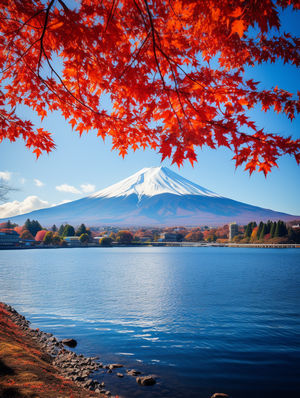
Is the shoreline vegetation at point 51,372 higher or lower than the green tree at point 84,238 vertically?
higher

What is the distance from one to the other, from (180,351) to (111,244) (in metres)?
133

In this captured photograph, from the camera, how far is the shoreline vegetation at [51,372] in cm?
418

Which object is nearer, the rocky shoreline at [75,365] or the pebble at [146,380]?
the rocky shoreline at [75,365]

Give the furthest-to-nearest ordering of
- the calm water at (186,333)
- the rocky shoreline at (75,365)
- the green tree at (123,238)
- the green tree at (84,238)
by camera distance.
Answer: the green tree at (123,238), the green tree at (84,238), the calm water at (186,333), the rocky shoreline at (75,365)

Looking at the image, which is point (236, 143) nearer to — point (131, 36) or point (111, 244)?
point (131, 36)

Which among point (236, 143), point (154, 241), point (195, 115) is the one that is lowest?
point (154, 241)

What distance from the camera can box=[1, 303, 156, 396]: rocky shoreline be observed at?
6.47 metres

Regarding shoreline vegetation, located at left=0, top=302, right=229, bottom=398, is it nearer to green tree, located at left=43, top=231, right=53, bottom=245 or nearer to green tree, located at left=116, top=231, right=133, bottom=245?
green tree, located at left=43, top=231, right=53, bottom=245

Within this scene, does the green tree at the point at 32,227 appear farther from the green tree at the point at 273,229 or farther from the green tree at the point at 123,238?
the green tree at the point at 273,229

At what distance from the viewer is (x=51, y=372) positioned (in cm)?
576

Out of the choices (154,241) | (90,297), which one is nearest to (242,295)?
(90,297)

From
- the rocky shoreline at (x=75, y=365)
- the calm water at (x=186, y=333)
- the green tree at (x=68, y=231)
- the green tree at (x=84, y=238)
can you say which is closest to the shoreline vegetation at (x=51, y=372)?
the rocky shoreline at (x=75, y=365)

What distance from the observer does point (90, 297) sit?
21516mm

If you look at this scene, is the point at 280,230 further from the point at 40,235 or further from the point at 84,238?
the point at 40,235
